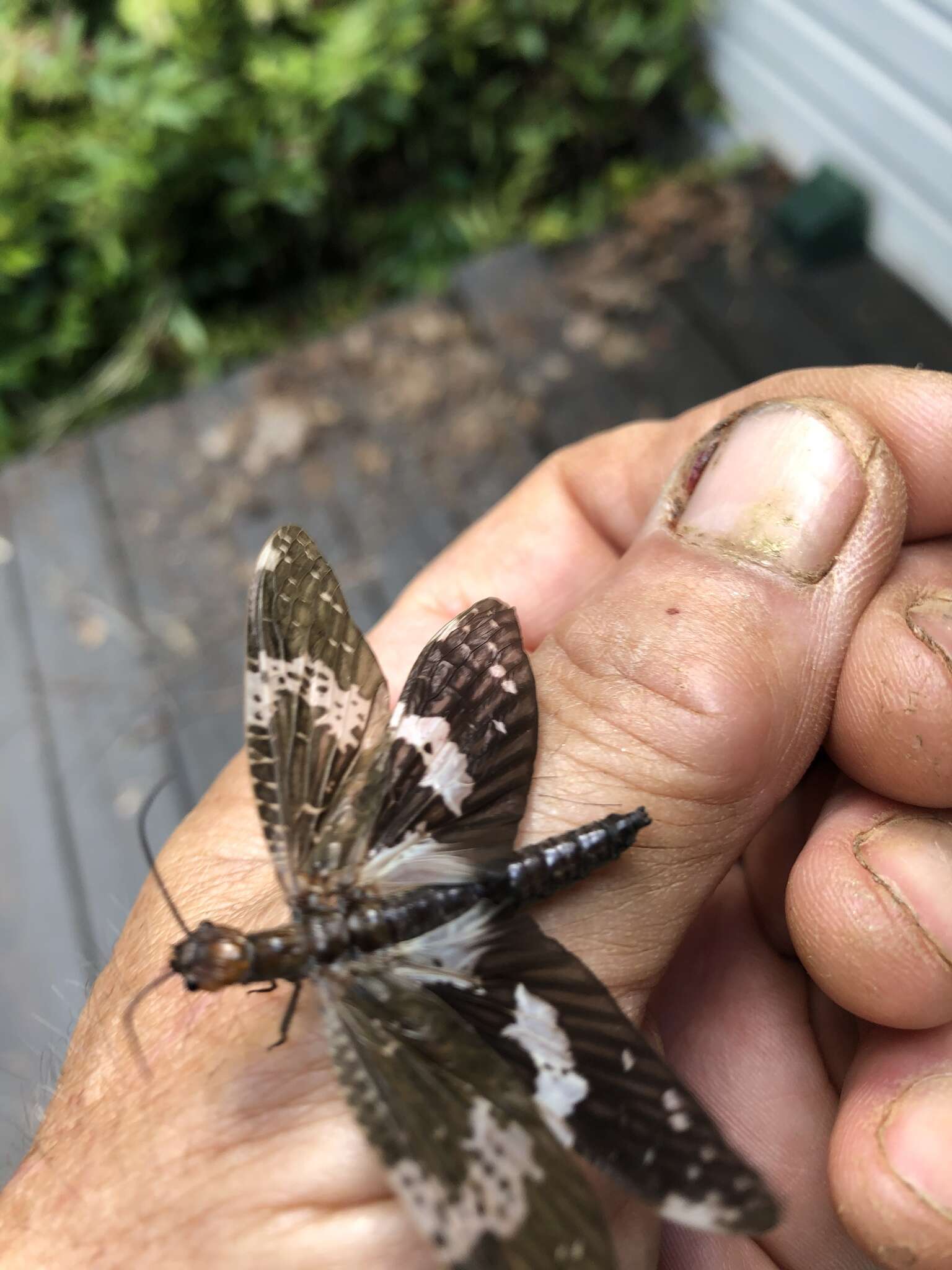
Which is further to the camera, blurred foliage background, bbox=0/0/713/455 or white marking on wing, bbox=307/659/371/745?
blurred foliage background, bbox=0/0/713/455

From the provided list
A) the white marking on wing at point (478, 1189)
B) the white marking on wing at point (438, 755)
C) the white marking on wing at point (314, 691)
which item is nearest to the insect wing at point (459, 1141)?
the white marking on wing at point (478, 1189)

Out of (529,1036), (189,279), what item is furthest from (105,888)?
(189,279)

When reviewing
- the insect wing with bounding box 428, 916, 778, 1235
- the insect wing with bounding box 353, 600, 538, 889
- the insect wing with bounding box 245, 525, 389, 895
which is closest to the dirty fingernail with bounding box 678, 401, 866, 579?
the insect wing with bounding box 353, 600, 538, 889

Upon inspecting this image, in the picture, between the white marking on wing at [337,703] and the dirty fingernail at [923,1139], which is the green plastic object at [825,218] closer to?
the white marking on wing at [337,703]

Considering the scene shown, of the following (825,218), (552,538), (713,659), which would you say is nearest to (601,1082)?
(713,659)

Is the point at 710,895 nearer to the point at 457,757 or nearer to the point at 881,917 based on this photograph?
the point at 881,917

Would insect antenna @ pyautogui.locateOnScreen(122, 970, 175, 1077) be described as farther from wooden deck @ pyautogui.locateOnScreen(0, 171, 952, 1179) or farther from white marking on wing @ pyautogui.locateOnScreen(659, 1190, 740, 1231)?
wooden deck @ pyautogui.locateOnScreen(0, 171, 952, 1179)
